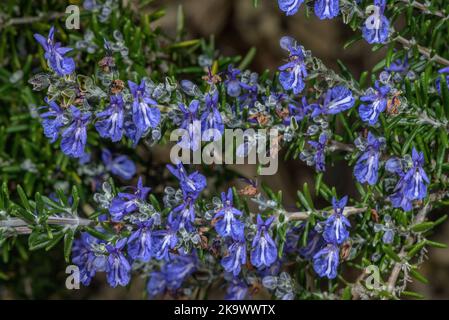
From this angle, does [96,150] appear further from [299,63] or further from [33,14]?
[299,63]

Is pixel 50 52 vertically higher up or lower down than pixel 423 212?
higher up

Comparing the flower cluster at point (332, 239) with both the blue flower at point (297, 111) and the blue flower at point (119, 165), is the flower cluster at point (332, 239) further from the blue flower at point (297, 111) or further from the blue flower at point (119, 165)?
the blue flower at point (119, 165)

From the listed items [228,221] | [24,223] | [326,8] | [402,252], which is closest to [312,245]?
[402,252]

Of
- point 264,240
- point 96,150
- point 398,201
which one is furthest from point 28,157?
point 398,201

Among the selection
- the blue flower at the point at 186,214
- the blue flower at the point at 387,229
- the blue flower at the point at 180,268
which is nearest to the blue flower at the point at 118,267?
the blue flower at the point at 186,214

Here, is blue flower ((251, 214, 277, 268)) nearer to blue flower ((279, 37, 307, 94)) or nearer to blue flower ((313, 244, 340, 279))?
blue flower ((313, 244, 340, 279))

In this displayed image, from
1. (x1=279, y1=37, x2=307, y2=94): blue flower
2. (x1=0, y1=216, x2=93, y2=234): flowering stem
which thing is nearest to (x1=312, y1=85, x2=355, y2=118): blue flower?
(x1=279, y1=37, x2=307, y2=94): blue flower
